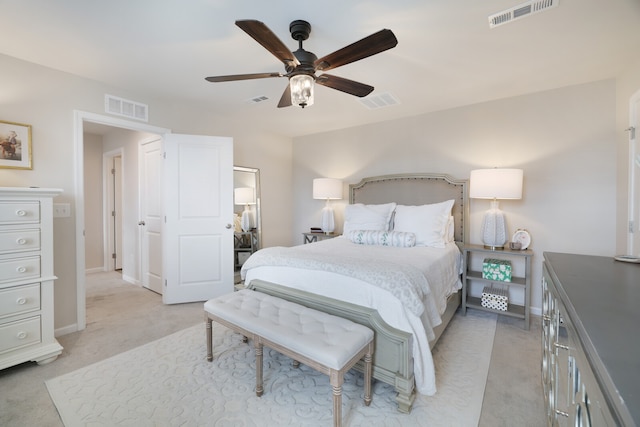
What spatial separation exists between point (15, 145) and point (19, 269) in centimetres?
111

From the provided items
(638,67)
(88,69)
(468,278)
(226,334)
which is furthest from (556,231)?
(88,69)

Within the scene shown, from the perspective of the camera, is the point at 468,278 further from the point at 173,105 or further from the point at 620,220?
the point at 173,105

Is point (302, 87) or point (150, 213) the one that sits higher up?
point (302, 87)

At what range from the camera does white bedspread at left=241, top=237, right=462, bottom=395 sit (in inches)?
67.4

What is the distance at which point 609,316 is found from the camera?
672 millimetres

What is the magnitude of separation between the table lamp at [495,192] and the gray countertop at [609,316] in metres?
1.78

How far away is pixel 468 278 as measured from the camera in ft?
10.4

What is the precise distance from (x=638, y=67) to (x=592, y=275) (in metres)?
2.51

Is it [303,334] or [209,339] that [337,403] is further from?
[209,339]

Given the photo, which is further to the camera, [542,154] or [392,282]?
[542,154]

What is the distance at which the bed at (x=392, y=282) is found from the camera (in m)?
1.71

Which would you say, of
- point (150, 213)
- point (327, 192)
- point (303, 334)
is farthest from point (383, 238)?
point (150, 213)

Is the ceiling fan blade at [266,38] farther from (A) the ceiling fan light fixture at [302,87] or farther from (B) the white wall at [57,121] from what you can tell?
(B) the white wall at [57,121]

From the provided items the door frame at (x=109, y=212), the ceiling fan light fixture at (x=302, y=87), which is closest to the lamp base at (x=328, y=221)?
the ceiling fan light fixture at (x=302, y=87)
